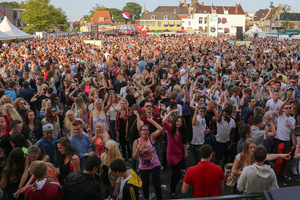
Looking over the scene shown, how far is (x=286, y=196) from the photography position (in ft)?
7.84

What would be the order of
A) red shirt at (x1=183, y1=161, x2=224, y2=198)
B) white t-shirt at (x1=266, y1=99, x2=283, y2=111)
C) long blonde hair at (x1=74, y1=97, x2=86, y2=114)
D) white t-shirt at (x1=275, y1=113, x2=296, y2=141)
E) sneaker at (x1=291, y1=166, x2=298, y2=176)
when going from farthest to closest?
white t-shirt at (x1=266, y1=99, x2=283, y2=111) → long blonde hair at (x1=74, y1=97, x2=86, y2=114) → sneaker at (x1=291, y1=166, x2=298, y2=176) → white t-shirt at (x1=275, y1=113, x2=296, y2=141) → red shirt at (x1=183, y1=161, x2=224, y2=198)

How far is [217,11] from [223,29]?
20.2 feet

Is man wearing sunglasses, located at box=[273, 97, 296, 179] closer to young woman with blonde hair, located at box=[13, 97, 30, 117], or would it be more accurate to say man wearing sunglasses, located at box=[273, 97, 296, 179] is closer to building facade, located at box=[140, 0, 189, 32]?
young woman with blonde hair, located at box=[13, 97, 30, 117]

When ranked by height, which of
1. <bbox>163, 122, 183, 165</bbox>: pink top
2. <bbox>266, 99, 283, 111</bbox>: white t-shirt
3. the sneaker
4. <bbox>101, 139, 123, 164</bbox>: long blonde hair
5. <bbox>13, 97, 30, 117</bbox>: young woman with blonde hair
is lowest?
the sneaker

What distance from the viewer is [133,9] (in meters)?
154

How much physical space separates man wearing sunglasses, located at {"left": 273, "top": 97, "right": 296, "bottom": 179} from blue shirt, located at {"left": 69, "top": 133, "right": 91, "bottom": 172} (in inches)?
140

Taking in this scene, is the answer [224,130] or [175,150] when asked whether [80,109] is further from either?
[224,130]

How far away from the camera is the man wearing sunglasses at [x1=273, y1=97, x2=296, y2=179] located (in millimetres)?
5566

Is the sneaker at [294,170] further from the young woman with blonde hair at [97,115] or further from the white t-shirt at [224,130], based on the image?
the young woman with blonde hair at [97,115]

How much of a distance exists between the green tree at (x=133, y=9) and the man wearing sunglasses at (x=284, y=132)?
15338 centimetres

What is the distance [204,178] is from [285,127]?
276 cm

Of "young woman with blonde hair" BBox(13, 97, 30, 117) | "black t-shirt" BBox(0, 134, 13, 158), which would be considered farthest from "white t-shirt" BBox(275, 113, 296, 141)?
"young woman with blonde hair" BBox(13, 97, 30, 117)

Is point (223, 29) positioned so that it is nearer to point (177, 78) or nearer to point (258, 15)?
point (258, 15)

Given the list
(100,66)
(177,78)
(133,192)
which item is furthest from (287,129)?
(100,66)
